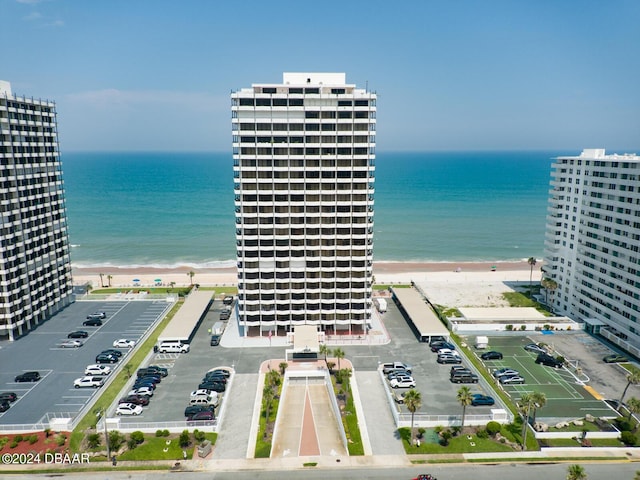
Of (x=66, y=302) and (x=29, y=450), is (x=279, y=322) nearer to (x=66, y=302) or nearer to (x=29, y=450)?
(x=29, y=450)

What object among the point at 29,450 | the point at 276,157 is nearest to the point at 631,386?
the point at 276,157

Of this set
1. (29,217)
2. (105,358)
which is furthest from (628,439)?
(29,217)

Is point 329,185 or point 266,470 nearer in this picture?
point 266,470

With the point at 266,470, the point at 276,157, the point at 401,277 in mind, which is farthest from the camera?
the point at 401,277

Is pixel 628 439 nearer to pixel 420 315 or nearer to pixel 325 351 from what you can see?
pixel 325 351

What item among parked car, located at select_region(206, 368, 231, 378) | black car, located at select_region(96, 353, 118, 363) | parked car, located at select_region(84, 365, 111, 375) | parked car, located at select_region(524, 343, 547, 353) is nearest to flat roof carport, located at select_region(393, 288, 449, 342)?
parked car, located at select_region(524, 343, 547, 353)

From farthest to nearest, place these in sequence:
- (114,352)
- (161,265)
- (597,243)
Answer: (161,265) → (597,243) → (114,352)
